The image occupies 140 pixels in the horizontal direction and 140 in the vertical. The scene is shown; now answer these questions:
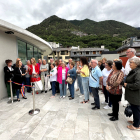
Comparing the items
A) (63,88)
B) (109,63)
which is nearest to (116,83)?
(109,63)

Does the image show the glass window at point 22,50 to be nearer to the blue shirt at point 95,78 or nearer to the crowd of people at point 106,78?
the crowd of people at point 106,78

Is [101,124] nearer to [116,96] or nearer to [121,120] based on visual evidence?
[121,120]

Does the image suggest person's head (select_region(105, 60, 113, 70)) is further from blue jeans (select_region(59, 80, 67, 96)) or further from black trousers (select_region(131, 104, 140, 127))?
blue jeans (select_region(59, 80, 67, 96))

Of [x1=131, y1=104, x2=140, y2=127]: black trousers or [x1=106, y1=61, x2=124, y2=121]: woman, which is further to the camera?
[x1=106, y1=61, x2=124, y2=121]: woman

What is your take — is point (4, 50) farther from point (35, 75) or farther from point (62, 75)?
point (62, 75)

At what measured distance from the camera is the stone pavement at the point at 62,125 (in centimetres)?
212

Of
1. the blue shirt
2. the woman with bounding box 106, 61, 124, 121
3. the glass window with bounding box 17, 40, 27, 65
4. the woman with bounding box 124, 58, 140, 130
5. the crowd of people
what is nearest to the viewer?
the woman with bounding box 124, 58, 140, 130

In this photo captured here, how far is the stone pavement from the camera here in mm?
2119

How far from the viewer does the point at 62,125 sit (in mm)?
2488

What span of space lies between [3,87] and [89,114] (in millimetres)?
3949

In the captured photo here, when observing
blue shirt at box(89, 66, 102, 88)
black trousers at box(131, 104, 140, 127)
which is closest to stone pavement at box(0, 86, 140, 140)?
black trousers at box(131, 104, 140, 127)

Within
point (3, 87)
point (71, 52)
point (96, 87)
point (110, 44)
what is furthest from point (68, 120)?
point (110, 44)

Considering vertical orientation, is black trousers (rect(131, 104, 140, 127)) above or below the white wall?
below

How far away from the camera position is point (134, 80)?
209 centimetres
